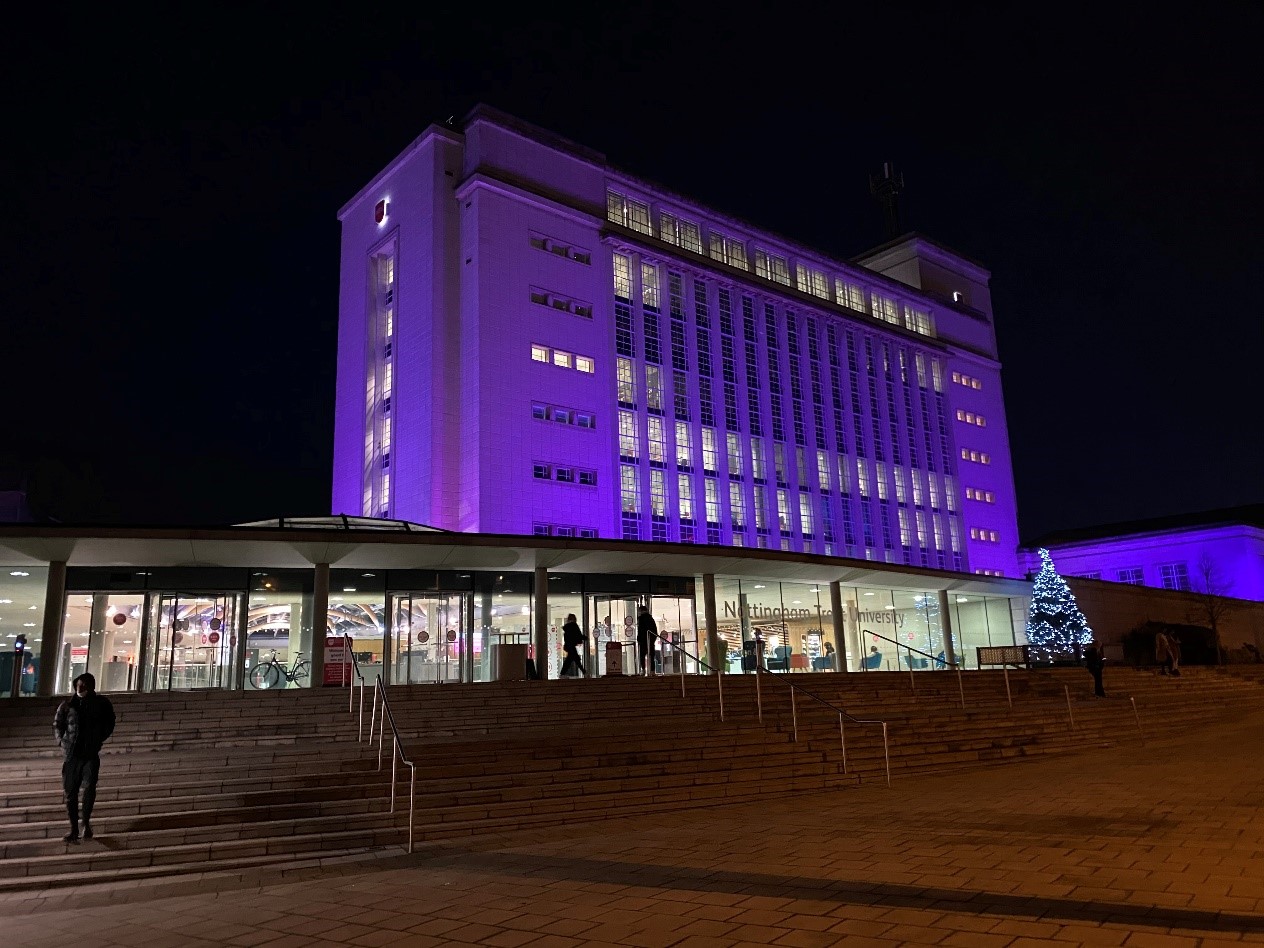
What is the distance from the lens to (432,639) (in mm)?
25500

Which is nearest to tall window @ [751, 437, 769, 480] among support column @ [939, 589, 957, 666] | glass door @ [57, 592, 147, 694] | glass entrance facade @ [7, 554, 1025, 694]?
support column @ [939, 589, 957, 666]

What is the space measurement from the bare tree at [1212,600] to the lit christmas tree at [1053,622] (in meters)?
12.6

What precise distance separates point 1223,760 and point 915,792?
5802 millimetres

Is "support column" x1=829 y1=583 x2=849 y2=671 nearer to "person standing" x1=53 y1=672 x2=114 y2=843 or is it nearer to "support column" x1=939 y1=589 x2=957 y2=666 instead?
"support column" x1=939 y1=589 x2=957 y2=666

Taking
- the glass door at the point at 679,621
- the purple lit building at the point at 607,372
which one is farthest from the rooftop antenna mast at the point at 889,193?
the glass door at the point at 679,621

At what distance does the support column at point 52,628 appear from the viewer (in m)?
20.4

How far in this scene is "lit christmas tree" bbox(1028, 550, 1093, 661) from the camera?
37844 mm

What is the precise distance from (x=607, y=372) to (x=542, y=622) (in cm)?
1723

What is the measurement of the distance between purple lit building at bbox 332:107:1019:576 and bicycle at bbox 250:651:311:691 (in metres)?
11.5

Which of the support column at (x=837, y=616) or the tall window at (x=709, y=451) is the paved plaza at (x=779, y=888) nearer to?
the support column at (x=837, y=616)

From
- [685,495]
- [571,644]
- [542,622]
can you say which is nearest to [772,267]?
[685,495]

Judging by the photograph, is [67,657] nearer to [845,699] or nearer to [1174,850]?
[845,699]

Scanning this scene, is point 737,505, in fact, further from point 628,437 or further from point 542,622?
point 542,622

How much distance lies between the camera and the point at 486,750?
1373 cm
